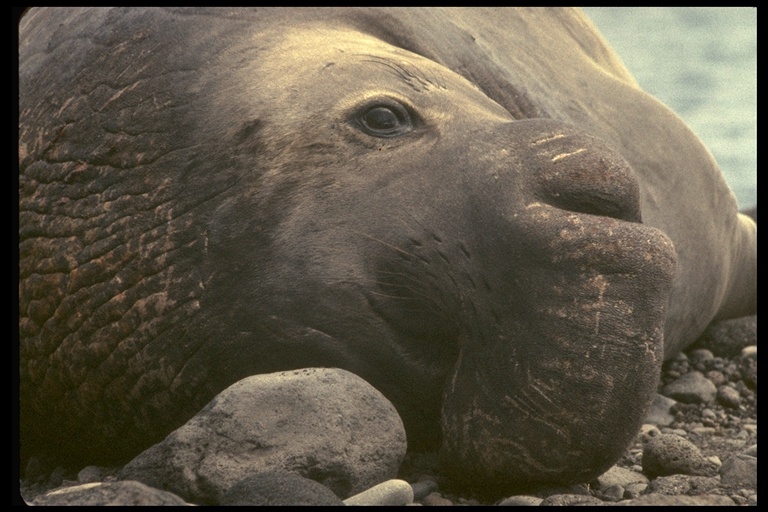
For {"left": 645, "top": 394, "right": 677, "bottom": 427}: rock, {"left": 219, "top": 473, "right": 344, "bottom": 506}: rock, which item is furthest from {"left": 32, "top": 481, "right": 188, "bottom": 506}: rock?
{"left": 645, "top": 394, "right": 677, "bottom": 427}: rock

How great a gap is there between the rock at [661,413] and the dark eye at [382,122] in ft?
4.70

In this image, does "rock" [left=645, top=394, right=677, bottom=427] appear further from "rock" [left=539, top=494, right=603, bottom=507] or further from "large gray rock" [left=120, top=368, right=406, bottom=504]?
"large gray rock" [left=120, top=368, right=406, bottom=504]

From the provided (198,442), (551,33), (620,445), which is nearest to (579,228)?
(620,445)

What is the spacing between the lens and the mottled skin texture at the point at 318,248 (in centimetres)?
245

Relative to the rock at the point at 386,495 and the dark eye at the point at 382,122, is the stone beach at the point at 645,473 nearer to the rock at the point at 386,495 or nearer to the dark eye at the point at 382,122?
the rock at the point at 386,495

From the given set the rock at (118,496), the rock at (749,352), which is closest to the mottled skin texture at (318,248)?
the rock at (118,496)

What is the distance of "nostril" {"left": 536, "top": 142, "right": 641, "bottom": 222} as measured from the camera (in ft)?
8.14

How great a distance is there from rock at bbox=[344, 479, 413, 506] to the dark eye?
0.90 m

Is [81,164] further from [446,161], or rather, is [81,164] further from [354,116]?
[446,161]

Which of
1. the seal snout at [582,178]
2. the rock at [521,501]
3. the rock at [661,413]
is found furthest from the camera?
the rock at [661,413]

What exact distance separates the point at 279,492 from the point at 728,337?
10.2ft

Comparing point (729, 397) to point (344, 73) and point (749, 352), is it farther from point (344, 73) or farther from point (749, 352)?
point (344, 73)

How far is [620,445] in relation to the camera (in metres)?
2.51

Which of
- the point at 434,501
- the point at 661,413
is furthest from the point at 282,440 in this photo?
the point at 661,413
